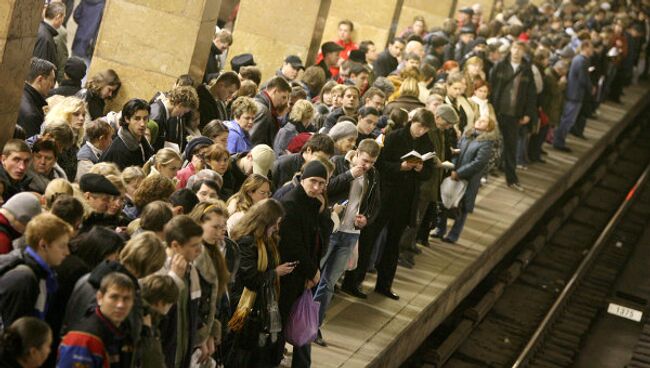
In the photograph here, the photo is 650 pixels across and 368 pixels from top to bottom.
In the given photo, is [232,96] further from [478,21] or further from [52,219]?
[478,21]

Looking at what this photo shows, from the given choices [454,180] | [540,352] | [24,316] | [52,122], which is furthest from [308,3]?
[24,316]

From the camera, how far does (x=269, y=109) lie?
1338cm

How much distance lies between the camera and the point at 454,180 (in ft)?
55.5

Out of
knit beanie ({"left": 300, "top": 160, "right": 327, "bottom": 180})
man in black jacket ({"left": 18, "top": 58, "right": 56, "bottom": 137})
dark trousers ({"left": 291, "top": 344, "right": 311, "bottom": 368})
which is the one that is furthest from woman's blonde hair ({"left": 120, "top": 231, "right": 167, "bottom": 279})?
man in black jacket ({"left": 18, "top": 58, "right": 56, "bottom": 137})

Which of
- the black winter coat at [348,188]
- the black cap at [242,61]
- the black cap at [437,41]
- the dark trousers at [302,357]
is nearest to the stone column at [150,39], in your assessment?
the black cap at [242,61]

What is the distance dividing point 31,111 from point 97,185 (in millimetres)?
2378

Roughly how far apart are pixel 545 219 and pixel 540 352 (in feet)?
24.4

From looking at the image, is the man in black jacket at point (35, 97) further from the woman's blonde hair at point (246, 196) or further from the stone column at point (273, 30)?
the stone column at point (273, 30)

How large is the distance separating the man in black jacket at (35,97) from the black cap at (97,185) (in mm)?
2232

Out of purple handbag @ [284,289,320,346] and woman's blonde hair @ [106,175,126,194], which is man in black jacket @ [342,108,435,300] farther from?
woman's blonde hair @ [106,175,126,194]

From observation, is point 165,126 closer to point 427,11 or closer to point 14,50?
point 14,50

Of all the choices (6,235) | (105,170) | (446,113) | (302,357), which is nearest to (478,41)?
(446,113)

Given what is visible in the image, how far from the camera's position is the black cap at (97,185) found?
29.7 ft

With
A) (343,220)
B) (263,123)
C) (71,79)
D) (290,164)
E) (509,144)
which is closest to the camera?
(290,164)
